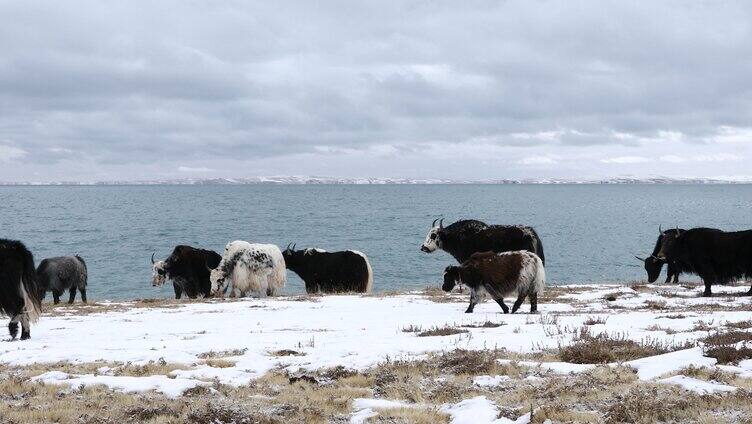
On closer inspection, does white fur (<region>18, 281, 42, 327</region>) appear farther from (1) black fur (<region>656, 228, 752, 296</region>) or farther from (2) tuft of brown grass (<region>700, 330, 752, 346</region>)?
(1) black fur (<region>656, 228, 752, 296</region>)

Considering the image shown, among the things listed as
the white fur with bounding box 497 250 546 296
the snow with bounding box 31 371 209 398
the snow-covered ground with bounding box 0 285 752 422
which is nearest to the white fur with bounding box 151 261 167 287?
the snow-covered ground with bounding box 0 285 752 422

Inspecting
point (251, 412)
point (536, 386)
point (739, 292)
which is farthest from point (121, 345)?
point (739, 292)

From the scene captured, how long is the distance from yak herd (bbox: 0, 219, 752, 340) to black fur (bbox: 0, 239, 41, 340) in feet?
0.15

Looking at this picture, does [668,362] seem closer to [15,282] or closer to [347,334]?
[347,334]

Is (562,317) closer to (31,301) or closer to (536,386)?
(536,386)

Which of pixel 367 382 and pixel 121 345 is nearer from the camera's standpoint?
pixel 367 382

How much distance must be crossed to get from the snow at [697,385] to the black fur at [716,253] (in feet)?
40.3

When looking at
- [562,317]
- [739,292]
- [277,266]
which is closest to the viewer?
[562,317]

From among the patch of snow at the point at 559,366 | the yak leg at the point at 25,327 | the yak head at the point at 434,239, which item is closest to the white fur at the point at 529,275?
the patch of snow at the point at 559,366

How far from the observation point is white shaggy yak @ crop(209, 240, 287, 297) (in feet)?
76.8

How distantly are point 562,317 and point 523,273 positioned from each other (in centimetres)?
131

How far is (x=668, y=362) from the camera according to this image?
841 cm

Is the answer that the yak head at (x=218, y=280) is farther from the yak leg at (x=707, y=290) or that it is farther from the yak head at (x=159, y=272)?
the yak leg at (x=707, y=290)

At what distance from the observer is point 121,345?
11.5 meters
